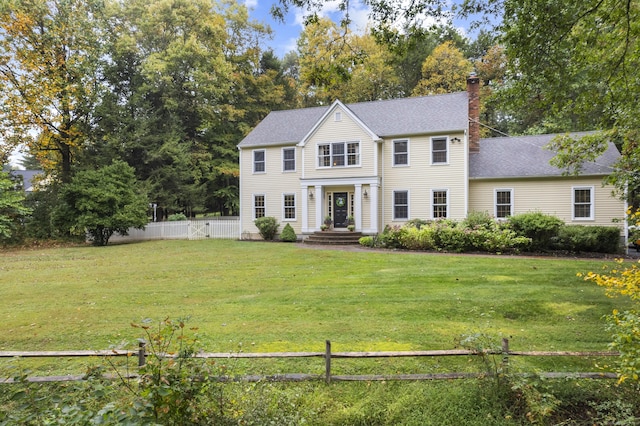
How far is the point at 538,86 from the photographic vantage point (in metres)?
6.96

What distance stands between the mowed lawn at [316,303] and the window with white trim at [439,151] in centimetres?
699

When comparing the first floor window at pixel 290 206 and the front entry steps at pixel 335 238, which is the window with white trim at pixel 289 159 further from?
the front entry steps at pixel 335 238

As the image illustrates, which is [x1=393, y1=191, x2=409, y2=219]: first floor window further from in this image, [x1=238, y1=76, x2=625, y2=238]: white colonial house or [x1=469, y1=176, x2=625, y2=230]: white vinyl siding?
[x1=469, y1=176, x2=625, y2=230]: white vinyl siding

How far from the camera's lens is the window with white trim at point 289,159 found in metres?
20.7

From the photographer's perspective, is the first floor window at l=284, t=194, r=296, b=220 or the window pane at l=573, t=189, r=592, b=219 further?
the first floor window at l=284, t=194, r=296, b=220

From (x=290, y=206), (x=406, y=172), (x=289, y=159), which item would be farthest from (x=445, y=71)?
(x=290, y=206)

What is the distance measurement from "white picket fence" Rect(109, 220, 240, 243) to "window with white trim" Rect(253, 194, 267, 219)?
1486 millimetres

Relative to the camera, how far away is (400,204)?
1872 cm

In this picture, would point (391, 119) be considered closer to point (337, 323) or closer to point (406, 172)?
point (406, 172)

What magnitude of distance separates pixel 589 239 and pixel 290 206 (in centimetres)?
1386

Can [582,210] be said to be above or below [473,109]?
below

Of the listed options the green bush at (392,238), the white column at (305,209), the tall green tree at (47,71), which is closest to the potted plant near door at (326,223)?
the white column at (305,209)

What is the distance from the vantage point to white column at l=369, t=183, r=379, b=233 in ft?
59.9

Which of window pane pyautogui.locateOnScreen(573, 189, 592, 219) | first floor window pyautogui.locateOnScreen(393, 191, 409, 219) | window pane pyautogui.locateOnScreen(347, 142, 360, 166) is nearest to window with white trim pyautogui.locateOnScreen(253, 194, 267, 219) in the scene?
window pane pyautogui.locateOnScreen(347, 142, 360, 166)
